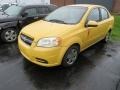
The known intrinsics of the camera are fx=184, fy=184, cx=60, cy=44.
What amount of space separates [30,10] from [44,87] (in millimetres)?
4831

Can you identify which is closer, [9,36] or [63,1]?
[9,36]

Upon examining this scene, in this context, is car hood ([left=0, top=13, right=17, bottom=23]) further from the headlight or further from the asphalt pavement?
the headlight

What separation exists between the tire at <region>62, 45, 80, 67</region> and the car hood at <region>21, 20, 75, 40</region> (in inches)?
22.3

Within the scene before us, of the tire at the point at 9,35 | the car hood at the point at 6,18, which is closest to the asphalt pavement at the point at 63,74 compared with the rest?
the tire at the point at 9,35

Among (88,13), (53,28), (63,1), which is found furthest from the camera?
(63,1)

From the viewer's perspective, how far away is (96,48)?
7.18 metres

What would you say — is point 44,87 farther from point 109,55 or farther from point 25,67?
point 109,55

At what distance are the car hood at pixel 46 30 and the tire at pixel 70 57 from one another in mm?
565

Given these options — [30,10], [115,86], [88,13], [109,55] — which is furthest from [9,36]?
[115,86]

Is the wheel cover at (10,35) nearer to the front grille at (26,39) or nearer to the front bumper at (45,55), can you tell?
the front grille at (26,39)

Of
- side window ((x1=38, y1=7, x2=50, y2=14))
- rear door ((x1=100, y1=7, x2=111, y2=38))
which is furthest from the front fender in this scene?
side window ((x1=38, y1=7, x2=50, y2=14))

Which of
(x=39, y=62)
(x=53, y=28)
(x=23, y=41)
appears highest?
(x=53, y=28)

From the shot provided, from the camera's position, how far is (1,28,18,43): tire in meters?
7.27

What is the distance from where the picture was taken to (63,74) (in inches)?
194
